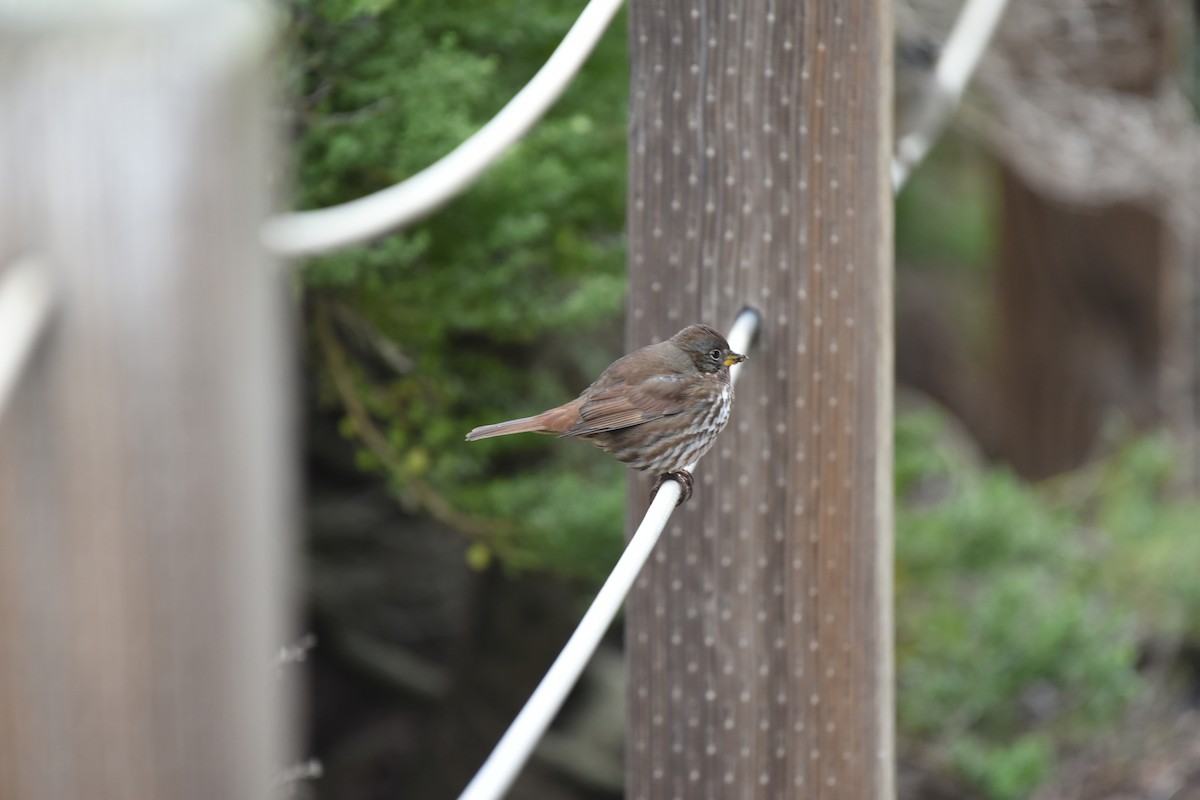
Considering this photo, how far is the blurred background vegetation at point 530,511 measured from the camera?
12.2 ft

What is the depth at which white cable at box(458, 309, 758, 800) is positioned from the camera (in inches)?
51.3

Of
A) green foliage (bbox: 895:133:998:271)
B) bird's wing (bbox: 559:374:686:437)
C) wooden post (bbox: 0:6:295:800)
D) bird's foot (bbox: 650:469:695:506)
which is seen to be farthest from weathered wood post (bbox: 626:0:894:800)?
green foliage (bbox: 895:133:998:271)

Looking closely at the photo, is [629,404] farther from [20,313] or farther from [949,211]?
[949,211]

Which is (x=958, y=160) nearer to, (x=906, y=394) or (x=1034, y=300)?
(x=906, y=394)

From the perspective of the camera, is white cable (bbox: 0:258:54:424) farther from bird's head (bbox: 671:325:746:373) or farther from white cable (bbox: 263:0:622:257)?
bird's head (bbox: 671:325:746:373)

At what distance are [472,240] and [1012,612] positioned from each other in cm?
245

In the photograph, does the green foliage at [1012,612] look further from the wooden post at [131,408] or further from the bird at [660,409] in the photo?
the wooden post at [131,408]

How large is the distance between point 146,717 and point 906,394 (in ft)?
30.3

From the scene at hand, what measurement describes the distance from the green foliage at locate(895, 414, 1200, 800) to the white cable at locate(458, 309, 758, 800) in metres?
2.97

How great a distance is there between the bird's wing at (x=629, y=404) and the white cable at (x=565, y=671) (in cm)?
35

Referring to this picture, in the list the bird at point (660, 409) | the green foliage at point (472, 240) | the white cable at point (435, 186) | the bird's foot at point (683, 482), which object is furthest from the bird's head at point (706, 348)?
the green foliage at point (472, 240)

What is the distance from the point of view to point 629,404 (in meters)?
2.72

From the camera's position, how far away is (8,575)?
0.97 meters

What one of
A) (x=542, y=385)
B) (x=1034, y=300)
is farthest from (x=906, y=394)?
(x=542, y=385)
